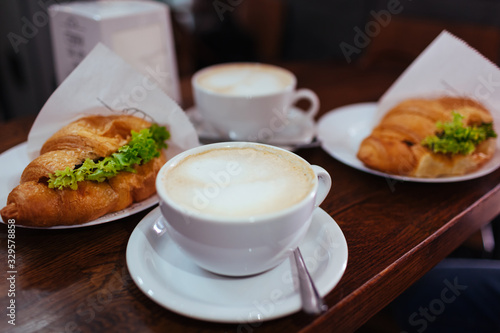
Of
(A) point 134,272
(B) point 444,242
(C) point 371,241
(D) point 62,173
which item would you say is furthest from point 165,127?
(B) point 444,242

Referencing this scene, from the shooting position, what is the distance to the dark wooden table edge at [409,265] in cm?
Result: 71

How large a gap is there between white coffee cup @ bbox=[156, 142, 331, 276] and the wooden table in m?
0.11

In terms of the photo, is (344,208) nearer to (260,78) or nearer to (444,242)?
(444,242)

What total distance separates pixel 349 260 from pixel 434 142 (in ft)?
1.64

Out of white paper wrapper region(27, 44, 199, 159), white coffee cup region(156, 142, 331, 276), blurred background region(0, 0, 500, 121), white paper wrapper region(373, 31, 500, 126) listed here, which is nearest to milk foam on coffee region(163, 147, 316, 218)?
white coffee cup region(156, 142, 331, 276)

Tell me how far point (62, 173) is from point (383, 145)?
0.81 metres

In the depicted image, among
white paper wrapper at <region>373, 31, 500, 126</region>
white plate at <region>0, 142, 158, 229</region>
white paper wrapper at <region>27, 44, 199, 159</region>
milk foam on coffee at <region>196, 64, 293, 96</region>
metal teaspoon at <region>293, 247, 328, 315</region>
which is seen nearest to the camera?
metal teaspoon at <region>293, 247, 328, 315</region>

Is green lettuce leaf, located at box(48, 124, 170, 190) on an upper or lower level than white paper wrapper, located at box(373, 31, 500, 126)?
lower

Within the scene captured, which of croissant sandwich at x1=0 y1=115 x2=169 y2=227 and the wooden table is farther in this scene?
croissant sandwich at x1=0 y1=115 x2=169 y2=227

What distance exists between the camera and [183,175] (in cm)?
77

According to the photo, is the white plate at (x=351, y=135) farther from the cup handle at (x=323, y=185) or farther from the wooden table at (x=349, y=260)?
the cup handle at (x=323, y=185)

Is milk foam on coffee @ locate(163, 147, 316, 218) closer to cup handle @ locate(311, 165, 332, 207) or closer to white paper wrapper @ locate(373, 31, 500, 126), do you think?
cup handle @ locate(311, 165, 332, 207)

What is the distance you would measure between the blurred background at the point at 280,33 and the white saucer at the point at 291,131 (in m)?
0.86

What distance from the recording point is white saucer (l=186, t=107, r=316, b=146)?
1.30 m
